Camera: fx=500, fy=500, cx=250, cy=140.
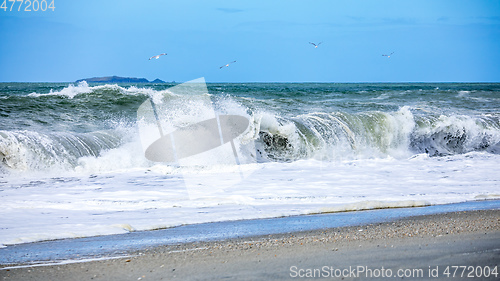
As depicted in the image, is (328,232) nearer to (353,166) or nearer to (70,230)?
(70,230)

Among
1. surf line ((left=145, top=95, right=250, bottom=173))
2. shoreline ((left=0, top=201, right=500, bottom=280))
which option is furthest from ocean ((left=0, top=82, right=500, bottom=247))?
shoreline ((left=0, top=201, right=500, bottom=280))

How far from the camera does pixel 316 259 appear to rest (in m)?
3.73

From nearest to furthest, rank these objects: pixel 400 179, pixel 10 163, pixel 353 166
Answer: pixel 400 179 → pixel 10 163 → pixel 353 166

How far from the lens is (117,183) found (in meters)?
7.95

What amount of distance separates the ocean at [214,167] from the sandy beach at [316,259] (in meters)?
1.22

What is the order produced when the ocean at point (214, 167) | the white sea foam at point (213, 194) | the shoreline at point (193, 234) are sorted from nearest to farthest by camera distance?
1. the shoreline at point (193, 234)
2. the white sea foam at point (213, 194)
3. the ocean at point (214, 167)

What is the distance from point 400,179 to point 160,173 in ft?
13.6

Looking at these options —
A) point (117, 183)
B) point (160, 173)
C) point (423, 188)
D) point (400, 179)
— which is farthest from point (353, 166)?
point (117, 183)

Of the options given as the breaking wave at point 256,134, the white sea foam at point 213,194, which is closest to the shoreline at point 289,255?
the white sea foam at point 213,194

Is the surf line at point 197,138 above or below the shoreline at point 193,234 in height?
above

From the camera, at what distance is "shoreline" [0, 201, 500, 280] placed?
348cm

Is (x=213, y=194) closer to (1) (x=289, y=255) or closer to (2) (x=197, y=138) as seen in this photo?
(1) (x=289, y=255)

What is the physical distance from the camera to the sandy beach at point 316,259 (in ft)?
11.1

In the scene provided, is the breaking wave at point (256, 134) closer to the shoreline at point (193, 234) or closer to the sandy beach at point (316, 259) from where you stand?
the shoreline at point (193, 234)
